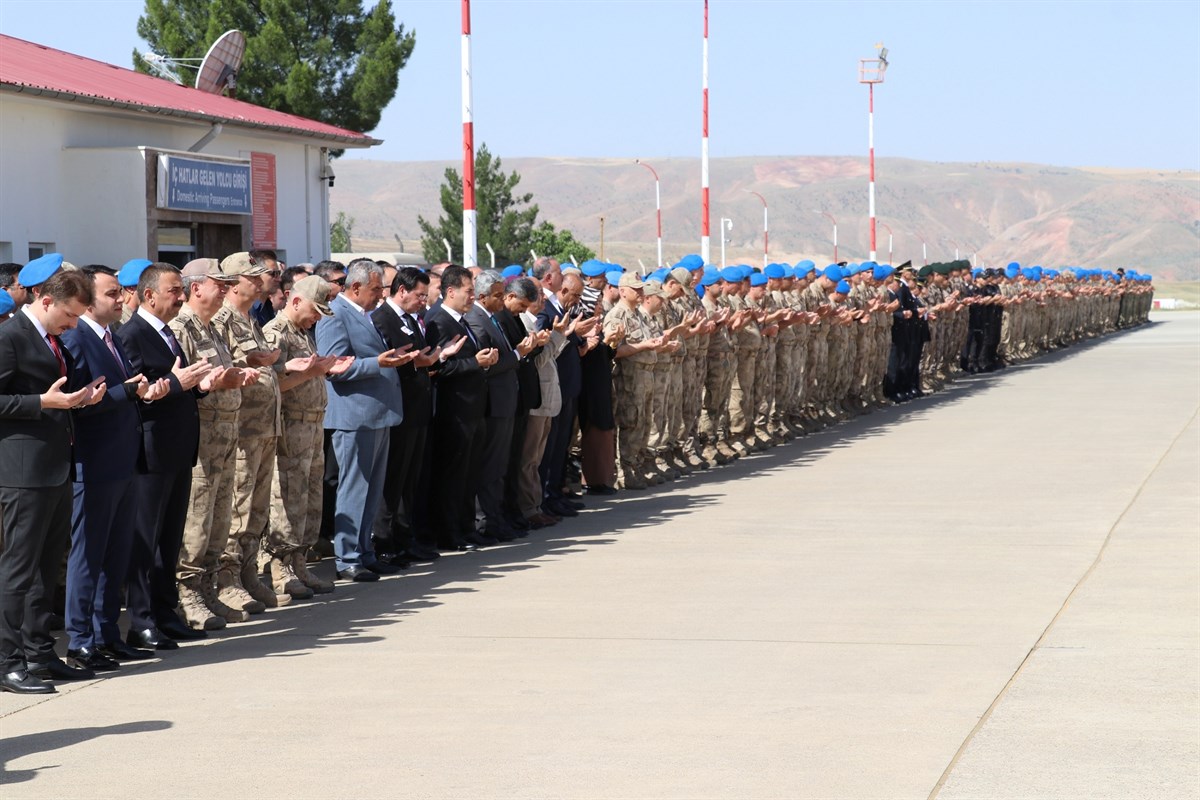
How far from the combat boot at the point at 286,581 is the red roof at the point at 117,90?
930cm

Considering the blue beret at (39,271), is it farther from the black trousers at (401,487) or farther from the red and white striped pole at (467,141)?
the red and white striped pole at (467,141)

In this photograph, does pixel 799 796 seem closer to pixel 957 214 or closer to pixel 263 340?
pixel 263 340

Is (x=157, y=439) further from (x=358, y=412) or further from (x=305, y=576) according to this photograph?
(x=358, y=412)

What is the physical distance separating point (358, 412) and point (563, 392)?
11.2 feet

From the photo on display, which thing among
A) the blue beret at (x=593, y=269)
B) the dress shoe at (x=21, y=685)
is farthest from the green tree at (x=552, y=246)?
the dress shoe at (x=21, y=685)

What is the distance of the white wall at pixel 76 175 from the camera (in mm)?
17922

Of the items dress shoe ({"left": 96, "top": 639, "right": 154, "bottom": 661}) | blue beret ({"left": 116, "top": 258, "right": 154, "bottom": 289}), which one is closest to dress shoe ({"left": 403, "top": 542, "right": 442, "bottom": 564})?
blue beret ({"left": 116, "top": 258, "right": 154, "bottom": 289})

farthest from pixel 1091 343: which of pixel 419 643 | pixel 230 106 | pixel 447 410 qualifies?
pixel 419 643

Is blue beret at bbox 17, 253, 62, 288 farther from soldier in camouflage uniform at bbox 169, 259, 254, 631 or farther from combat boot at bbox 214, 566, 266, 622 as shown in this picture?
combat boot at bbox 214, 566, 266, 622

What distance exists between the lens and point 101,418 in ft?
25.7

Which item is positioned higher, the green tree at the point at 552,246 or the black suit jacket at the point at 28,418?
the green tree at the point at 552,246

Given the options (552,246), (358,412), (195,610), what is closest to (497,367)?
(358,412)

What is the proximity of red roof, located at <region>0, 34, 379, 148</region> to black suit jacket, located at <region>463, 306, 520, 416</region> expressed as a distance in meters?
7.73

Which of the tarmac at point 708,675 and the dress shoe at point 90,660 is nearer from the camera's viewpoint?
the tarmac at point 708,675
